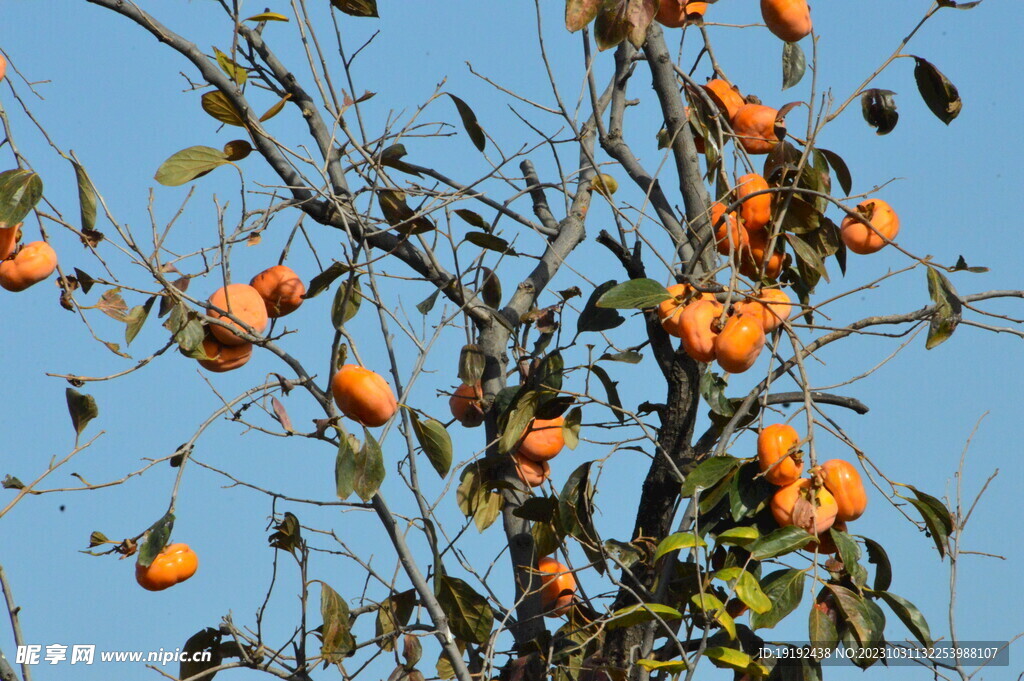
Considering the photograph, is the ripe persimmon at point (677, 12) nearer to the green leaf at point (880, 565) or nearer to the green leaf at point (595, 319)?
the green leaf at point (595, 319)

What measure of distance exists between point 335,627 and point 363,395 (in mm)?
471

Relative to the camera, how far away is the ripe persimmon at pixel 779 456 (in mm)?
1802

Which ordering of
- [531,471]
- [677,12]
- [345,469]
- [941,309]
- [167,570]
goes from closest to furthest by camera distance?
[345,469] → [941,309] → [167,570] → [677,12] → [531,471]

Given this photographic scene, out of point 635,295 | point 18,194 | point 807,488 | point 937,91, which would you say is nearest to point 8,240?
point 18,194

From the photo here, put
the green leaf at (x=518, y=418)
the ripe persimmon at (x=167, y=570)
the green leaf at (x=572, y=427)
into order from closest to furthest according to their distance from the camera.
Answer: the ripe persimmon at (x=167, y=570) < the green leaf at (x=518, y=418) < the green leaf at (x=572, y=427)

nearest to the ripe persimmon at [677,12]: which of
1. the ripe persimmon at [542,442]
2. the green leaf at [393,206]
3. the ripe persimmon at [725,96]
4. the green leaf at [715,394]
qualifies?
the ripe persimmon at [725,96]

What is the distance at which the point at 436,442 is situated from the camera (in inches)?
76.2

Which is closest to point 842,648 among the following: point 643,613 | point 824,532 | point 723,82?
point 824,532

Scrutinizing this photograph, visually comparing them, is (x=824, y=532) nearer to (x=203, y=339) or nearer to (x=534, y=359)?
(x=534, y=359)

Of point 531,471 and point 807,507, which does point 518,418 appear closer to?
point 531,471

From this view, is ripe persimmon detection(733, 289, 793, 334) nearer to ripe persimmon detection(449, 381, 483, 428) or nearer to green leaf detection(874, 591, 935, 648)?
green leaf detection(874, 591, 935, 648)

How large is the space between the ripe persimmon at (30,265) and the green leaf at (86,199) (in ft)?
0.35

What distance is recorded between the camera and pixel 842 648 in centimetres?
180

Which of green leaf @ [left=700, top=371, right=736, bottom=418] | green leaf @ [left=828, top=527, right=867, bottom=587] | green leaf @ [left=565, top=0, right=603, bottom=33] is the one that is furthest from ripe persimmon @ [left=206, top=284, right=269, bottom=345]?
green leaf @ [left=828, top=527, right=867, bottom=587]
